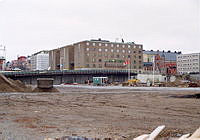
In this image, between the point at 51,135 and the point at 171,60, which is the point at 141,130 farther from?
the point at 171,60

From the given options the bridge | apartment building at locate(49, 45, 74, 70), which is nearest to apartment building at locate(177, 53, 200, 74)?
apartment building at locate(49, 45, 74, 70)

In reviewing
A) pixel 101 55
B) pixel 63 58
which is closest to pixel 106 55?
pixel 101 55

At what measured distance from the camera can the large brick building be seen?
119 meters

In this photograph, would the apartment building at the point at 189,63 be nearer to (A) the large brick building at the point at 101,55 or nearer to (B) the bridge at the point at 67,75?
(A) the large brick building at the point at 101,55

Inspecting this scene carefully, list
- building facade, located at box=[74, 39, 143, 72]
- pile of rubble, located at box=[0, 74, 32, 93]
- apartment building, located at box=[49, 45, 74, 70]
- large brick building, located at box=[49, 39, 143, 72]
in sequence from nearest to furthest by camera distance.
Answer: pile of rubble, located at box=[0, 74, 32, 93], building facade, located at box=[74, 39, 143, 72], large brick building, located at box=[49, 39, 143, 72], apartment building, located at box=[49, 45, 74, 70]

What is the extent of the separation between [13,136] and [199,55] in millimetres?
151519

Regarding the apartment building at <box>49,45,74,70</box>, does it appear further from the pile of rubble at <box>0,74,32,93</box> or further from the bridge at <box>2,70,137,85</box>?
the pile of rubble at <box>0,74,32,93</box>

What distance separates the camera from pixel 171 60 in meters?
177

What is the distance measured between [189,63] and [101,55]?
207 feet

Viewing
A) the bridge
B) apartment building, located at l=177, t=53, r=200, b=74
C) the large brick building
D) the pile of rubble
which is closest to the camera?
the pile of rubble

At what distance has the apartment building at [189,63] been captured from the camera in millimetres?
153550

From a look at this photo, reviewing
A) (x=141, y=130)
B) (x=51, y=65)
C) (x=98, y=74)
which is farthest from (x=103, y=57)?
(x=141, y=130)

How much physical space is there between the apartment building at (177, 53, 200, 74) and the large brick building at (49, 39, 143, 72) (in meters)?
39.9

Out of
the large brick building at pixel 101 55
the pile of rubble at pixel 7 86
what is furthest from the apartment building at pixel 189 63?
the pile of rubble at pixel 7 86
